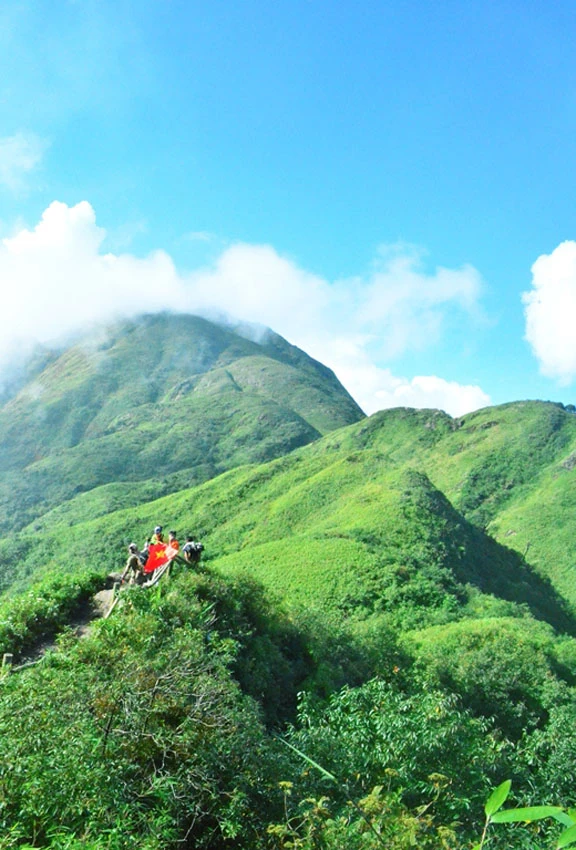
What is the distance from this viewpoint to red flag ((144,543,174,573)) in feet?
56.7

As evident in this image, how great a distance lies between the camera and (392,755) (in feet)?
33.2

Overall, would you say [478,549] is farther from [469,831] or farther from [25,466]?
[25,466]

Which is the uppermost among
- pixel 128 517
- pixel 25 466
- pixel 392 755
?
pixel 25 466

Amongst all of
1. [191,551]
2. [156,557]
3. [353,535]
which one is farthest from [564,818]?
[353,535]

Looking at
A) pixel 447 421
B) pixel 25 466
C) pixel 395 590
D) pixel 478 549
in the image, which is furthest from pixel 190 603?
pixel 25 466

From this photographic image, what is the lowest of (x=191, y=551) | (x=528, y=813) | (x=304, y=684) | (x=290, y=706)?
(x=290, y=706)

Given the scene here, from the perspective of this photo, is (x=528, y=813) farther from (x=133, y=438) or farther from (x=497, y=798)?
(x=133, y=438)

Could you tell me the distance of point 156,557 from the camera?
17.6 m

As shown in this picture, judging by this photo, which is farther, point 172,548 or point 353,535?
point 353,535

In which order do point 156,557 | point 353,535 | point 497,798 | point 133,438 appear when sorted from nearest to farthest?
1. point 497,798
2. point 156,557
3. point 353,535
4. point 133,438

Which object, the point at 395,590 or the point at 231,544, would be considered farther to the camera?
the point at 231,544

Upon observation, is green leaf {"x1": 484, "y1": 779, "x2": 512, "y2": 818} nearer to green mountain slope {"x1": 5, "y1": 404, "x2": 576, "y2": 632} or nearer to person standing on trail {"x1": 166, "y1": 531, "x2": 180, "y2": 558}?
person standing on trail {"x1": 166, "y1": 531, "x2": 180, "y2": 558}

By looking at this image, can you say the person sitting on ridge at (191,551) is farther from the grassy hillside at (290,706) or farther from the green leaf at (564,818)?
the green leaf at (564,818)

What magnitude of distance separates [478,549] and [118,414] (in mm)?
144269
